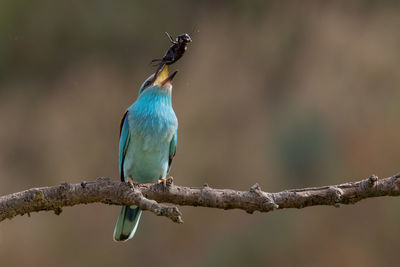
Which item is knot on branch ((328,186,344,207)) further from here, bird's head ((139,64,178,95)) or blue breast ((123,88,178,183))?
bird's head ((139,64,178,95))

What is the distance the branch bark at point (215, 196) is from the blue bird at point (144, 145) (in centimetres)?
73

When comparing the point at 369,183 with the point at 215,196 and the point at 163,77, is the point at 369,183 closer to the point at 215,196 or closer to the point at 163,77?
the point at 215,196

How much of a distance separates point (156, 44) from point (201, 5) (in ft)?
3.96

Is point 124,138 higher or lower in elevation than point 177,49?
lower

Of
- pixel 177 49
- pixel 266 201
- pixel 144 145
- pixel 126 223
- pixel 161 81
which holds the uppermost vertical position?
pixel 177 49

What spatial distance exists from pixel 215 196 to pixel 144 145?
93 centimetres

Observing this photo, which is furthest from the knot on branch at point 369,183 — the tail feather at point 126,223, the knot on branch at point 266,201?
the tail feather at point 126,223

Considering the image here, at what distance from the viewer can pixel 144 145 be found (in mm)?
3648

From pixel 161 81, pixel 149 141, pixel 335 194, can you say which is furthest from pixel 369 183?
pixel 161 81

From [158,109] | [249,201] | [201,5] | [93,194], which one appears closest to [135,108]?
[158,109]

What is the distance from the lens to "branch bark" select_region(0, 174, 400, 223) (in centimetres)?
274

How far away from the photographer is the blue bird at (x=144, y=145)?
3662 mm

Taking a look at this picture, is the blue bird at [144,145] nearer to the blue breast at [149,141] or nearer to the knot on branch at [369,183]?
the blue breast at [149,141]

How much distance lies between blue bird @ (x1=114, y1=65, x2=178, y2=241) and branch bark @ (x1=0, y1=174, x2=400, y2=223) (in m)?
0.73
